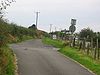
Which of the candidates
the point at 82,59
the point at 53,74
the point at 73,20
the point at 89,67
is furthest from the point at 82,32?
the point at 53,74

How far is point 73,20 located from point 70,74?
1997 centimetres

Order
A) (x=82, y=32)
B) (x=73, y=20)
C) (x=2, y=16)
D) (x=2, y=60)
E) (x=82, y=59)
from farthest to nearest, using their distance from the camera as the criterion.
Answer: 1. (x=82, y=32)
2. (x=73, y=20)
3. (x=82, y=59)
4. (x=2, y=16)
5. (x=2, y=60)

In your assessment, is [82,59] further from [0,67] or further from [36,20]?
[36,20]

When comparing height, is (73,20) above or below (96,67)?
above

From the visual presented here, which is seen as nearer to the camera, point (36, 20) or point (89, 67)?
point (89, 67)

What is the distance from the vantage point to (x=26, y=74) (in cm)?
1730

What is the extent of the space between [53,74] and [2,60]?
8.94 feet

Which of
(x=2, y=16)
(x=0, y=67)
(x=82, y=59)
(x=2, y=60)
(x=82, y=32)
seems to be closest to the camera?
(x=0, y=67)

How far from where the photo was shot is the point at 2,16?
17.7 metres

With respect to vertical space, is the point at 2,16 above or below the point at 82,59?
above

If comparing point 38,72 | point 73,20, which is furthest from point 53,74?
point 73,20

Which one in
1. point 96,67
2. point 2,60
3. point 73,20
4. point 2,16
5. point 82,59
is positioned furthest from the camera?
point 73,20

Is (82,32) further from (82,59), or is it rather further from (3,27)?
(3,27)

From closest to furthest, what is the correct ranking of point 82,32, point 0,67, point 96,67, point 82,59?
point 0,67
point 96,67
point 82,59
point 82,32
